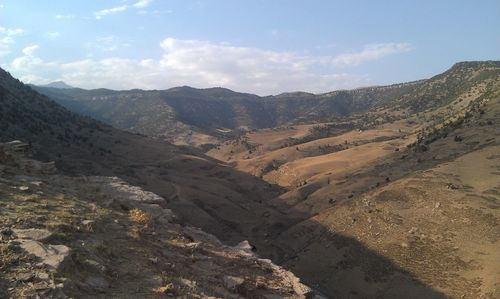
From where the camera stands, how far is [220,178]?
60406 millimetres

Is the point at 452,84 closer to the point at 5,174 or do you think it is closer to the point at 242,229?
the point at 242,229

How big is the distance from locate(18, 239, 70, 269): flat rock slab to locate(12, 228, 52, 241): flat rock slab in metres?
0.35

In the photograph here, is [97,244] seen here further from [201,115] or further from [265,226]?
[201,115]

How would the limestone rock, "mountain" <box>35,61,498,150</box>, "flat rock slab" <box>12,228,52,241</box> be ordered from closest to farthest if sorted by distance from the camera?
"flat rock slab" <box>12,228,52,241</box>, the limestone rock, "mountain" <box>35,61,498,150</box>

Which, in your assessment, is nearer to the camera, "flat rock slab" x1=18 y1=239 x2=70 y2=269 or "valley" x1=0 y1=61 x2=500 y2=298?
"flat rock slab" x1=18 y1=239 x2=70 y2=269

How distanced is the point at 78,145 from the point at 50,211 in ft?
139

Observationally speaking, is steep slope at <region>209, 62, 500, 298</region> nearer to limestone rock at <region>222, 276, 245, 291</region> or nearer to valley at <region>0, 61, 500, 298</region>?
valley at <region>0, 61, 500, 298</region>

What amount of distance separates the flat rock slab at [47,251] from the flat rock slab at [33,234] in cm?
35

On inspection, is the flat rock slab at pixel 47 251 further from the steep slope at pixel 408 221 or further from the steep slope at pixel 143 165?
the steep slope at pixel 143 165

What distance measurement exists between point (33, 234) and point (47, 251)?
1.32 m

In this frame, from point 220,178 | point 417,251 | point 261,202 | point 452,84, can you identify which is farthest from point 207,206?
point 452,84

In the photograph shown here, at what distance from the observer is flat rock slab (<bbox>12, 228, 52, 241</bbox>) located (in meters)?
11.1

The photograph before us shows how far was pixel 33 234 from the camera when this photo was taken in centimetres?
1145

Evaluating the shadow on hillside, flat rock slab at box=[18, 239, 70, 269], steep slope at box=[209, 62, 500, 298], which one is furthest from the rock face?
steep slope at box=[209, 62, 500, 298]
